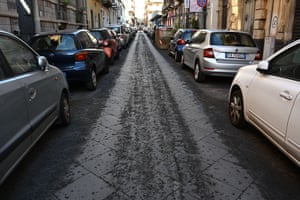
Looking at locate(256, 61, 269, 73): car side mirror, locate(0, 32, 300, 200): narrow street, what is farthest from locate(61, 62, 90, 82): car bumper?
locate(256, 61, 269, 73): car side mirror

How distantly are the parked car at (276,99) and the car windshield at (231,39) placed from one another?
3149 millimetres

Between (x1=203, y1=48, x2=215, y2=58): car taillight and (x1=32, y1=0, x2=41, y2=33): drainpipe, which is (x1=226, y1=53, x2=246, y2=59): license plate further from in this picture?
(x1=32, y1=0, x2=41, y2=33): drainpipe

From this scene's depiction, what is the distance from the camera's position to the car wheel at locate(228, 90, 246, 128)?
4.29 meters

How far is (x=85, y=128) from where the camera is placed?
175 inches

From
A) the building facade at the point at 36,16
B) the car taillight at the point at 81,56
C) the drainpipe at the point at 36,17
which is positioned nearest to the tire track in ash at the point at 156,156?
the car taillight at the point at 81,56

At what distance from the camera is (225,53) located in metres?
7.04

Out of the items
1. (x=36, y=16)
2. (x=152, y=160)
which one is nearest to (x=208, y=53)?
(x=152, y=160)

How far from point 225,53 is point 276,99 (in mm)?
4199

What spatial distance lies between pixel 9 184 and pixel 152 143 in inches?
72.7

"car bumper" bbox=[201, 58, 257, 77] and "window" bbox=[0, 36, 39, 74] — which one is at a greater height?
"window" bbox=[0, 36, 39, 74]

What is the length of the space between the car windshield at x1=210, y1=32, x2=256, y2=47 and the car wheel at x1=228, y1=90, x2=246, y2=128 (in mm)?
3011

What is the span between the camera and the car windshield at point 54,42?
627cm

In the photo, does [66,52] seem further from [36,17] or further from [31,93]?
[36,17]

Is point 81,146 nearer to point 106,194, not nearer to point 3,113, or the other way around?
point 106,194
